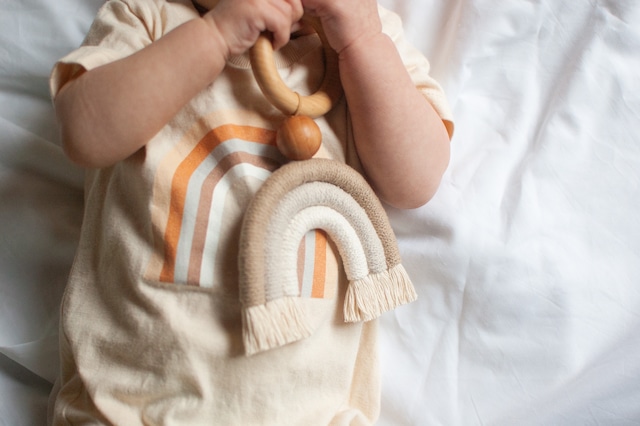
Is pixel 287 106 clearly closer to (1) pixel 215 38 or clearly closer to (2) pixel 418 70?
(1) pixel 215 38

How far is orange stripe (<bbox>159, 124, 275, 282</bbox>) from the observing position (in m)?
0.60

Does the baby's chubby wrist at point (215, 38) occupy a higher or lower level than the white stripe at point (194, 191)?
higher

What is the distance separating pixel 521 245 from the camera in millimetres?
731

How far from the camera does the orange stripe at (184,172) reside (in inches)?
23.6

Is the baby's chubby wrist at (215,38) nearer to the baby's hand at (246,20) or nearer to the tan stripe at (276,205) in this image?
the baby's hand at (246,20)

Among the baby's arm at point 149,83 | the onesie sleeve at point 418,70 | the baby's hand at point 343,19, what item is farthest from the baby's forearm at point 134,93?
the onesie sleeve at point 418,70

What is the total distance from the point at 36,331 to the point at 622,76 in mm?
864

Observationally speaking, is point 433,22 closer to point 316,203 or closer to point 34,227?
point 316,203

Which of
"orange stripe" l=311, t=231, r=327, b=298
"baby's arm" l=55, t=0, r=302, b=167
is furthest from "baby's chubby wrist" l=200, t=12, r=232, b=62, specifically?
"orange stripe" l=311, t=231, r=327, b=298

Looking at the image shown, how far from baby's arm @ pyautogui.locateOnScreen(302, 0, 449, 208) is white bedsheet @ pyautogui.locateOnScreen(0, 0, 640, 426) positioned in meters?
0.09

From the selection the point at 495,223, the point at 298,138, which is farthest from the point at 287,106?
the point at 495,223

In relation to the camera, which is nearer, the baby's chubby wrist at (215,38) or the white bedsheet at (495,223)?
the baby's chubby wrist at (215,38)

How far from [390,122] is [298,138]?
12cm

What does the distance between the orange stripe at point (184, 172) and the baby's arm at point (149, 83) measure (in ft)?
0.16
